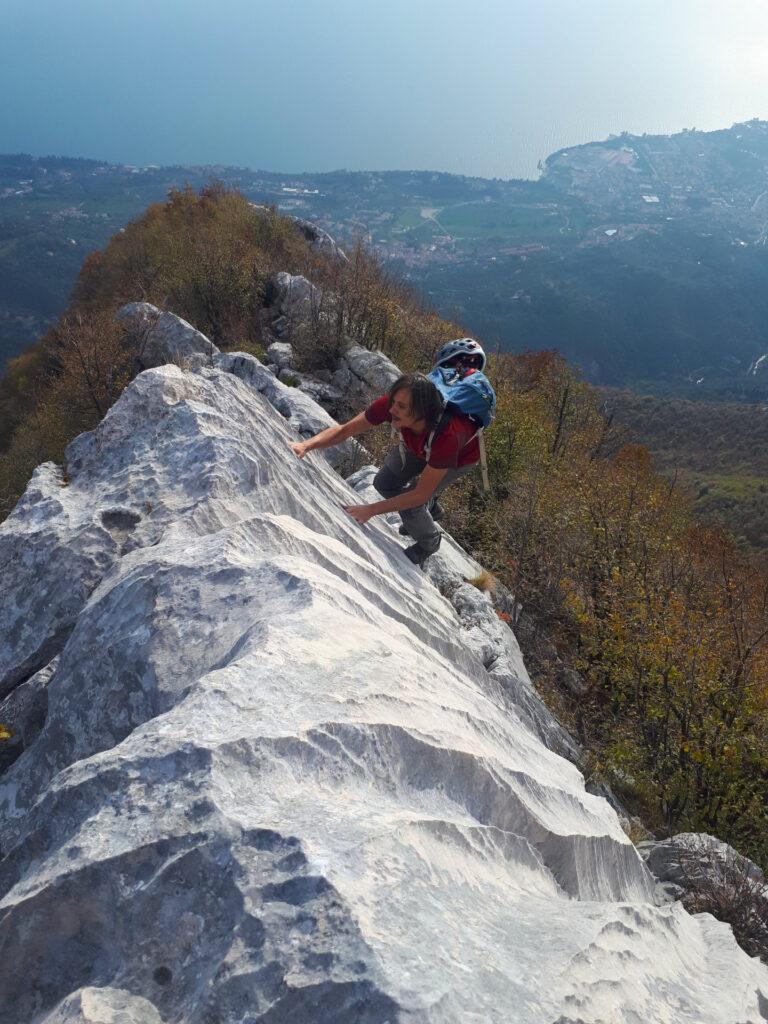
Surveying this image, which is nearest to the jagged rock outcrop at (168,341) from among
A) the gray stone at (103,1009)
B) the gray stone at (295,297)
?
the gray stone at (295,297)

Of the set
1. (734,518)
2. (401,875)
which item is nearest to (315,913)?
(401,875)

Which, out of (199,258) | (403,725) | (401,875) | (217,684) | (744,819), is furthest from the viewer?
(199,258)

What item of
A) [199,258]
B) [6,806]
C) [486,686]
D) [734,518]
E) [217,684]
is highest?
[199,258]

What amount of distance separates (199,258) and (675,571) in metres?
23.5

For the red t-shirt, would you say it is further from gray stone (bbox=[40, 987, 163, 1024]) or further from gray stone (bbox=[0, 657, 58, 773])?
gray stone (bbox=[40, 987, 163, 1024])

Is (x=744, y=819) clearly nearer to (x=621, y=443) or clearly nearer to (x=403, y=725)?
(x=403, y=725)

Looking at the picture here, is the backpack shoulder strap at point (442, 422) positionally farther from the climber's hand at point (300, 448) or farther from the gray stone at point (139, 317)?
the gray stone at point (139, 317)

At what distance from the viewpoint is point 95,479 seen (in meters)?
8.58

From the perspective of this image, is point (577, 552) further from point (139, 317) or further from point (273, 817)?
point (139, 317)

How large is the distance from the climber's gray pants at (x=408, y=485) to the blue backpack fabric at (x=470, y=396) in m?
1.84

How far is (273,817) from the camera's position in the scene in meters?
3.37

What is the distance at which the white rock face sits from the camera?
2.95 meters

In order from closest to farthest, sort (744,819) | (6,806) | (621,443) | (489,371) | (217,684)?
(217,684) → (6,806) → (744,819) → (489,371) → (621,443)

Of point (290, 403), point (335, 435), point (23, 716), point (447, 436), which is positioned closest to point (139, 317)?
point (290, 403)
